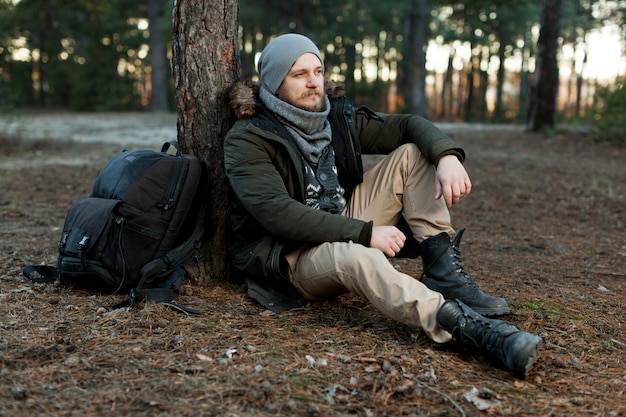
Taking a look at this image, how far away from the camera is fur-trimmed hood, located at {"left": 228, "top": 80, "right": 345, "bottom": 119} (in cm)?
330

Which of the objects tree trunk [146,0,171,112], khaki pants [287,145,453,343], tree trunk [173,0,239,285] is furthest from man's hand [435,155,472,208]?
tree trunk [146,0,171,112]

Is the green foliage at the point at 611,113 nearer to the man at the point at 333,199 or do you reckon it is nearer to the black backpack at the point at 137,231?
the man at the point at 333,199

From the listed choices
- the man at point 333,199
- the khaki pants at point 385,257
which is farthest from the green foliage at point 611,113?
the khaki pants at point 385,257

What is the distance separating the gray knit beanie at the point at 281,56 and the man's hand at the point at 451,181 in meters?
0.94

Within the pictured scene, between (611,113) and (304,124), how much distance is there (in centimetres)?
1099

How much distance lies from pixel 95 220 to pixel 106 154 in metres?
7.91

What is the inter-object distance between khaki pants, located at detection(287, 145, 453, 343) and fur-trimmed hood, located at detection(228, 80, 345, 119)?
60 cm

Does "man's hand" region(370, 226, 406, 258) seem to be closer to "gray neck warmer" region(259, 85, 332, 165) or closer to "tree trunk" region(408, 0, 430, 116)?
"gray neck warmer" region(259, 85, 332, 165)

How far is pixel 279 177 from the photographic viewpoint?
315 centimetres

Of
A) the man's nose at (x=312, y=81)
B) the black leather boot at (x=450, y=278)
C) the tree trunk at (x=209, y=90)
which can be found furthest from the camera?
the tree trunk at (x=209, y=90)

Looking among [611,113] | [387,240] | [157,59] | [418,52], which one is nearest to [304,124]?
[387,240]

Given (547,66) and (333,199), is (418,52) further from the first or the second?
(333,199)

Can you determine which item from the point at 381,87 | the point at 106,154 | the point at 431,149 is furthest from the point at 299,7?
the point at 431,149

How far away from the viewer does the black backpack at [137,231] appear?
3.24 meters
